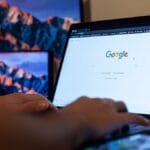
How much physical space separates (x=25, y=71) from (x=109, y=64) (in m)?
0.46

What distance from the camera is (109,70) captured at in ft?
2.48

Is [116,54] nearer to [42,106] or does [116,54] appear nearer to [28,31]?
[42,106]

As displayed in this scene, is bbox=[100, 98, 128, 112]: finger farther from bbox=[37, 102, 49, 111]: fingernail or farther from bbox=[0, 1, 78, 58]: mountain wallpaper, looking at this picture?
Result: bbox=[0, 1, 78, 58]: mountain wallpaper

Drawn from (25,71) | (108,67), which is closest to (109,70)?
(108,67)

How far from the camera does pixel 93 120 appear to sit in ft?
1.21

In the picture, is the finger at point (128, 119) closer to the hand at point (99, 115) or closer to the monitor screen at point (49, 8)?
the hand at point (99, 115)

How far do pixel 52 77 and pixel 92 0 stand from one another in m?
0.29

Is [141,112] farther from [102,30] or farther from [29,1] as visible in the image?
[29,1]

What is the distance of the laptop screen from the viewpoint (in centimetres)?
70

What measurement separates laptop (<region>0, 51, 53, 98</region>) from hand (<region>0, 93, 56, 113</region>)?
679 millimetres

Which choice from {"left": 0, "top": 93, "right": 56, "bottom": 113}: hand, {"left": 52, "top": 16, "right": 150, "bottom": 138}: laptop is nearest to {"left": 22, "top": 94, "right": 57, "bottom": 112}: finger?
{"left": 0, "top": 93, "right": 56, "bottom": 113}: hand

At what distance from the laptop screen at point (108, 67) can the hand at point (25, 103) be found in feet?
1.06

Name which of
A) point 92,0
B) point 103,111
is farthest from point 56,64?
point 103,111

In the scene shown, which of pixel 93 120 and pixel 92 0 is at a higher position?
pixel 92 0
